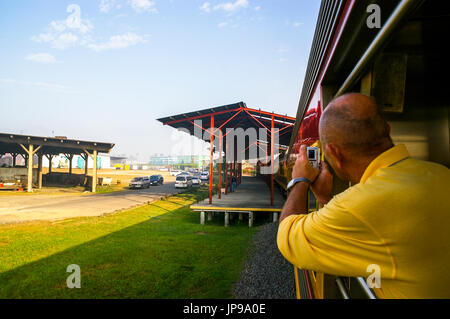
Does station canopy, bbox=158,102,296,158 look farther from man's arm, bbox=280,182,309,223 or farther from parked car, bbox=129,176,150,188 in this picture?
parked car, bbox=129,176,150,188

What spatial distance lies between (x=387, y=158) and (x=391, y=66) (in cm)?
96

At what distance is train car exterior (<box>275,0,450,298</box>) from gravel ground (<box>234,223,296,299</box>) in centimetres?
189

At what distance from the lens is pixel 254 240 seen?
719cm

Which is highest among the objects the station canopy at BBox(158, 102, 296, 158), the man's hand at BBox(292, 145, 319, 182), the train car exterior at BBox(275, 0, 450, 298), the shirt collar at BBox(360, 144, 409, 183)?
the station canopy at BBox(158, 102, 296, 158)

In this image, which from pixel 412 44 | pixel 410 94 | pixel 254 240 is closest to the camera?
pixel 412 44

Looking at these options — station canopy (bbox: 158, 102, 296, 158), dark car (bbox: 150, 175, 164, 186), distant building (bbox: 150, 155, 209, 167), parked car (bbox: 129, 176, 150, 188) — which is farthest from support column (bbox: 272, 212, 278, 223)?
distant building (bbox: 150, 155, 209, 167)

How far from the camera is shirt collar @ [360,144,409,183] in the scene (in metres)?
0.91

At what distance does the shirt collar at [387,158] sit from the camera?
0.91m

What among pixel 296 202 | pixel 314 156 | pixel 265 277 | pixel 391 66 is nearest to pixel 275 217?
pixel 265 277

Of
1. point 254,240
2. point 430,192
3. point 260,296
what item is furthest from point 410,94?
point 254,240

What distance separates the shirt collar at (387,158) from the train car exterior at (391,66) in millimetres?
390

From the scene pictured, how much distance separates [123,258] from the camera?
5.67 meters
